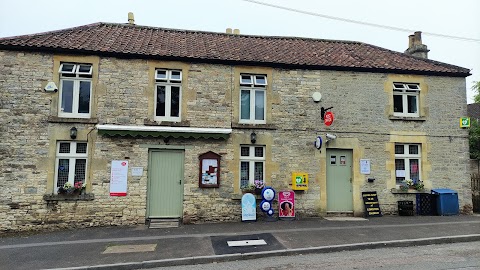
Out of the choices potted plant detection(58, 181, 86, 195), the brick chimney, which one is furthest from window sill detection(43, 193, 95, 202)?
the brick chimney

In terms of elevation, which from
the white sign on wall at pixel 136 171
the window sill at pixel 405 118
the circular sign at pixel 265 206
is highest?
the window sill at pixel 405 118

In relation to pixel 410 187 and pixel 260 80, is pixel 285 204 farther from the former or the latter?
pixel 410 187

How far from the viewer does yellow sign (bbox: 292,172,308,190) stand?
11.0m

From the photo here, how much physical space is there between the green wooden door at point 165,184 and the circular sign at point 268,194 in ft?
8.93

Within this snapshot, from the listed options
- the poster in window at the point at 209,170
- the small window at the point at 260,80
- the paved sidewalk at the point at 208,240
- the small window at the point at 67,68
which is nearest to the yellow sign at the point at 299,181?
the paved sidewalk at the point at 208,240

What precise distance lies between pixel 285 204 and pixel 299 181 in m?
0.92

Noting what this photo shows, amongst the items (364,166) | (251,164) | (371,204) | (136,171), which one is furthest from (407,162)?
(136,171)

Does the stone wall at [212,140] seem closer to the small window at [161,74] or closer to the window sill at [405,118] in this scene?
the window sill at [405,118]

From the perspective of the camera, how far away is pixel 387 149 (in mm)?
11750

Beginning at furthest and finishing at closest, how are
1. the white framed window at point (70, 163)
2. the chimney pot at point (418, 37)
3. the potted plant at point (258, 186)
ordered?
1. the chimney pot at point (418, 37)
2. the potted plant at point (258, 186)
3. the white framed window at point (70, 163)

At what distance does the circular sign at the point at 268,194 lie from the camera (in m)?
10.6

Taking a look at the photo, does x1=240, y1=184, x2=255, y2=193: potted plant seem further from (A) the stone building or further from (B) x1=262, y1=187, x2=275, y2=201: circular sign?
(B) x1=262, y1=187, x2=275, y2=201: circular sign

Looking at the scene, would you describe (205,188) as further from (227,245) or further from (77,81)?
(77,81)

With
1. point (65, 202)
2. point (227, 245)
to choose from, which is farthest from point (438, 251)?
point (65, 202)
